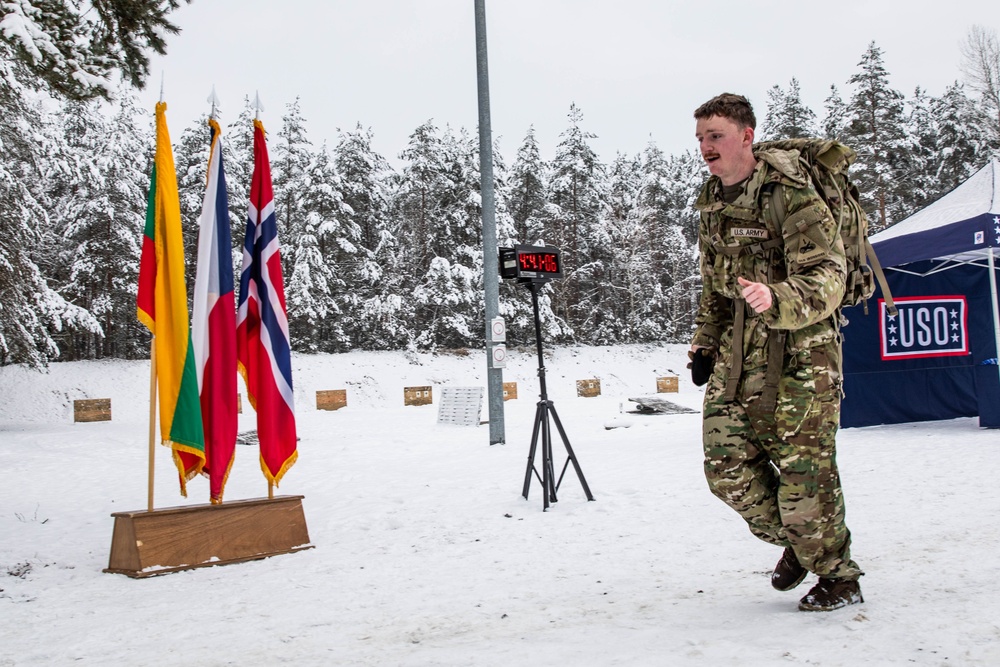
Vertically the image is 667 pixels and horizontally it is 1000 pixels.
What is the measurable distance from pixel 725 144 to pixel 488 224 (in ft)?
30.7

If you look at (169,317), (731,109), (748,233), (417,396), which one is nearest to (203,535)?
(169,317)

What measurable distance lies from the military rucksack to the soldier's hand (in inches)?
23.0

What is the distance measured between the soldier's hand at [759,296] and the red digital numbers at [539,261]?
15.0ft

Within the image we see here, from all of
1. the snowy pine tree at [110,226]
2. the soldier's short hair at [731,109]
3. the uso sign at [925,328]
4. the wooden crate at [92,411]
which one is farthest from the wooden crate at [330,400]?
the soldier's short hair at [731,109]

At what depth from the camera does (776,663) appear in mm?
2764

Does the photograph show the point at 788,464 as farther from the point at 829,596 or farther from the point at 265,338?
the point at 265,338

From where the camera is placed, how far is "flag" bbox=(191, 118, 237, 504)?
5.78 meters

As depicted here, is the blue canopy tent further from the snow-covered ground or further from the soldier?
the soldier

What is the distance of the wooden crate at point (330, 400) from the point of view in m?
23.2

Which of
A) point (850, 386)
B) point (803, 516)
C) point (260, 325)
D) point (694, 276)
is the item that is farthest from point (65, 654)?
point (694, 276)

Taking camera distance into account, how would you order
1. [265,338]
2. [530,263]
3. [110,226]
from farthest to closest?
[110,226]
[530,263]
[265,338]

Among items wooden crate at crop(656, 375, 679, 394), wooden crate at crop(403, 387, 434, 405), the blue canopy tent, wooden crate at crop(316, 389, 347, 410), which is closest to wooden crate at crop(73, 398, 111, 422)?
wooden crate at crop(316, 389, 347, 410)

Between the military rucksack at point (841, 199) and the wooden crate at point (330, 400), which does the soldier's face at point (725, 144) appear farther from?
the wooden crate at point (330, 400)

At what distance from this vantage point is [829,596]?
3.38m
